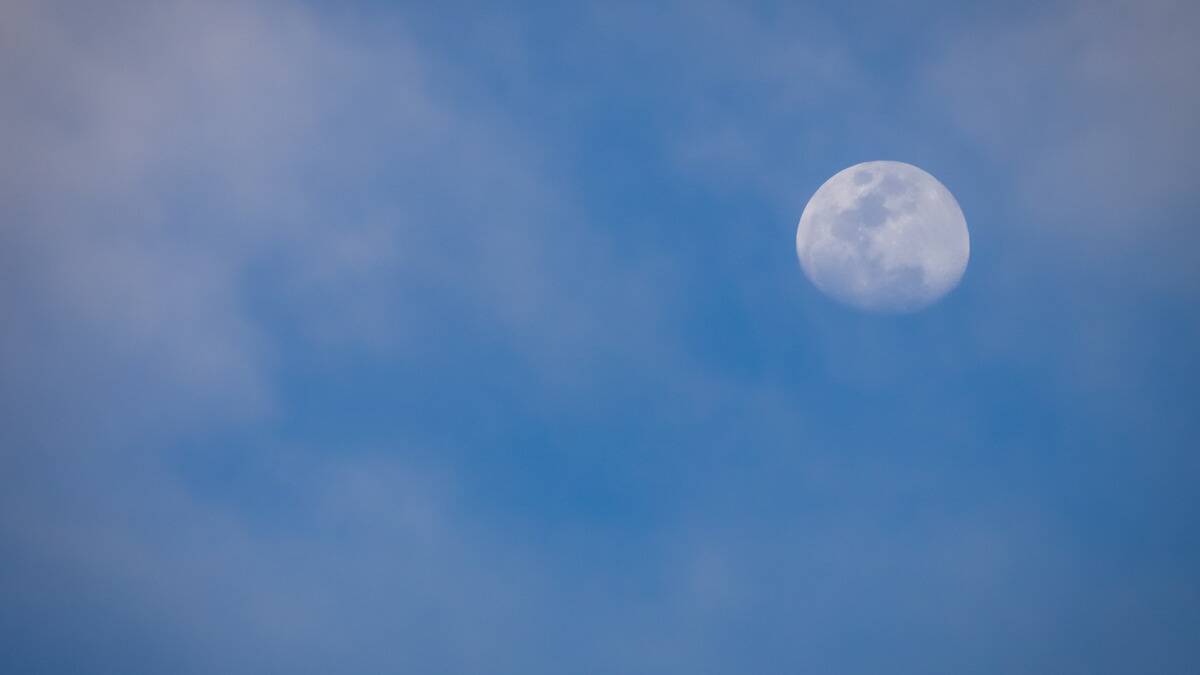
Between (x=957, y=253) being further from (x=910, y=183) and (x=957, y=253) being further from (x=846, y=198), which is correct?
(x=846, y=198)

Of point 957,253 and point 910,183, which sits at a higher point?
point 910,183

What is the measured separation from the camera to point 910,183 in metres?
24.8

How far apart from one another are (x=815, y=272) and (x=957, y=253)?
576cm

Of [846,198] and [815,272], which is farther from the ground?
[846,198]

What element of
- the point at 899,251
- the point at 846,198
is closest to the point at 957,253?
the point at 899,251

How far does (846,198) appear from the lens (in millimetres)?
25141

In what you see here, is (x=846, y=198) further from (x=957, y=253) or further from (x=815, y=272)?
(x=957, y=253)

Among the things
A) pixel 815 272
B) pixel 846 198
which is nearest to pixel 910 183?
pixel 846 198

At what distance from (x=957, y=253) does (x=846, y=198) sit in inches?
196

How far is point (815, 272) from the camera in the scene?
983 inches

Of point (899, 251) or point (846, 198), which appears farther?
point (846, 198)

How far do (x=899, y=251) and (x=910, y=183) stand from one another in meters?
3.41

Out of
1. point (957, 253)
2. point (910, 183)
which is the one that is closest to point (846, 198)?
point (910, 183)

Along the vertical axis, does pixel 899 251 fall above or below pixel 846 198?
below
